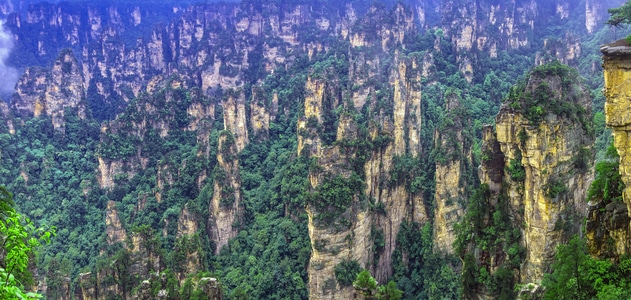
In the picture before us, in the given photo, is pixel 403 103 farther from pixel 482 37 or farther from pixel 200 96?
pixel 482 37

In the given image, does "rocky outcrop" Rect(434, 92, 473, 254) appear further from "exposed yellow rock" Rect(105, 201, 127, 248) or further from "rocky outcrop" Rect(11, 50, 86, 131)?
"rocky outcrop" Rect(11, 50, 86, 131)

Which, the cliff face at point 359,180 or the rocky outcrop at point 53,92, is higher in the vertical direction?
the rocky outcrop at point 53,92

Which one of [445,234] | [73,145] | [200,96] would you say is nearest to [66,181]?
[73,145]

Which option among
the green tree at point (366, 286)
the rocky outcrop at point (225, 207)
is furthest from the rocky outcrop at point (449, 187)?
the rocky outcrop at point (225, 207)

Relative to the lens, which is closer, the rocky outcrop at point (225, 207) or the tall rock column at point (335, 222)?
the tall rock column at point (335, 222)

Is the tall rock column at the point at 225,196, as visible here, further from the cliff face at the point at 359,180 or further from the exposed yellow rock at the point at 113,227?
the exposed yellow rock at the point at 113,227

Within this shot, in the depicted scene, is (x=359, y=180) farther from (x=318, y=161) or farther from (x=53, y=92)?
(x=53, y=92)

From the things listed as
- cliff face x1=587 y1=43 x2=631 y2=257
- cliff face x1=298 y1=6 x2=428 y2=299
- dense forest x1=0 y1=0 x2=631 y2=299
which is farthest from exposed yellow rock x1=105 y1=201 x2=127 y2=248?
cliff face x1=587 y1=43 x2=631 y2=257
